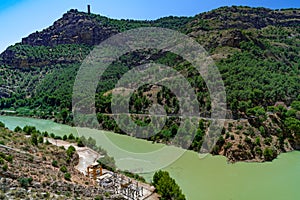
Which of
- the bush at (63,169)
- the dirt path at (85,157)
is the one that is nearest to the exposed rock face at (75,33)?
the dirt path at (85,157)

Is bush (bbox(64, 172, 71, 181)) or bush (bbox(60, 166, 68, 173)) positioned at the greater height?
bush (bbox(60, 166, 68, 173))

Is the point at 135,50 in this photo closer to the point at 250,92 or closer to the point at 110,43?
the point at 110,43

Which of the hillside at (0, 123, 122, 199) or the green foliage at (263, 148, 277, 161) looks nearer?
the hillside at (0, 123, 122, 199)

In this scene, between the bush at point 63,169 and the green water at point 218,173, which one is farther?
the green water at point 218,173

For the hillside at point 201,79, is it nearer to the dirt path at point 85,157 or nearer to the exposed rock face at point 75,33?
the exposed rock face at point 75,33

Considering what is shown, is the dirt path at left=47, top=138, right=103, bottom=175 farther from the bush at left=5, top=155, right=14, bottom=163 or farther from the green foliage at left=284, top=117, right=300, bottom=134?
the green foliage at left=284, top=117, right=300, bottom=134

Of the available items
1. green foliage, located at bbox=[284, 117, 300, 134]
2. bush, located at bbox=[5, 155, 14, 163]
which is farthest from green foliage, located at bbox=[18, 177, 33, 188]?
green foliage, located at bbox=[284, 117, 300, 134]

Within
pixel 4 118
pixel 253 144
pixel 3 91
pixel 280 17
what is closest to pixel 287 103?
pixel 253 144

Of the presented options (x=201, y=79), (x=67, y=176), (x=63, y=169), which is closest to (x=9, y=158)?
(x=67, y=176)

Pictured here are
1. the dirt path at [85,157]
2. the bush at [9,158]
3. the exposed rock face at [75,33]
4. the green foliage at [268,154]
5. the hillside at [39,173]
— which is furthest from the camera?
the exposed rock face at [75,33]
